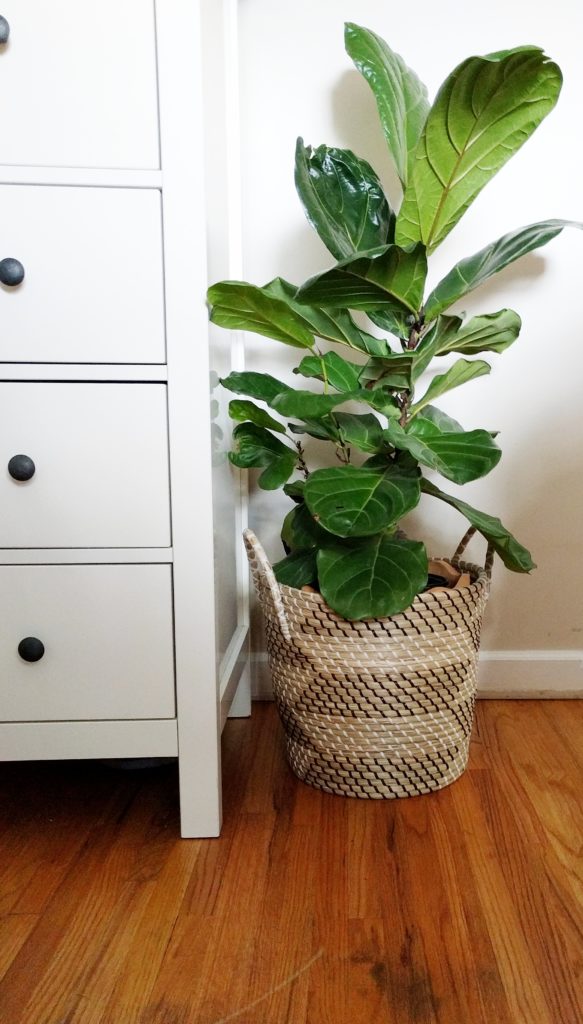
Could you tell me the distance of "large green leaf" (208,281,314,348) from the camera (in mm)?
854

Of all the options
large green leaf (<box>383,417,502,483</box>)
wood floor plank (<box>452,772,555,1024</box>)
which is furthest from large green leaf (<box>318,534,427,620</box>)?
wood floor plank (<box>452,772,555,1024</box>)

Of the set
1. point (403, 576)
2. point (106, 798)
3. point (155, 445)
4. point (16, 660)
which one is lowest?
point (106, 798)

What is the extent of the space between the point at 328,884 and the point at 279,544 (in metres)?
0.64

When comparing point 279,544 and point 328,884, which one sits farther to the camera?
point 279,544

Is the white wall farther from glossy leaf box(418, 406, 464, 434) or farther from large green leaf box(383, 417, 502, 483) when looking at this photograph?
large green leaf box(383, 417, 502, 483)

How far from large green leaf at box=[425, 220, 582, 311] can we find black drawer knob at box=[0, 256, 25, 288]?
1.70 ft

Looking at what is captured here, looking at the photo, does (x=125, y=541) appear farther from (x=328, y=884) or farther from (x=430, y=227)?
(x=430, y=227)

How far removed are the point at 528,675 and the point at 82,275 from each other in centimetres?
108

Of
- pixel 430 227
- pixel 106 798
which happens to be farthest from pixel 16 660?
pixel 430 227

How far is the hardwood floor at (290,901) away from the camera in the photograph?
2.15 ft

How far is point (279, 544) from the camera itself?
1.34 m

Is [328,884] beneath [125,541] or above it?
beneath

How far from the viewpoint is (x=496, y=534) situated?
3.03 ft

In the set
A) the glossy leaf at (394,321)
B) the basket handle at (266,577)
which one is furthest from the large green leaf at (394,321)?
the basket handle at (266,577)
